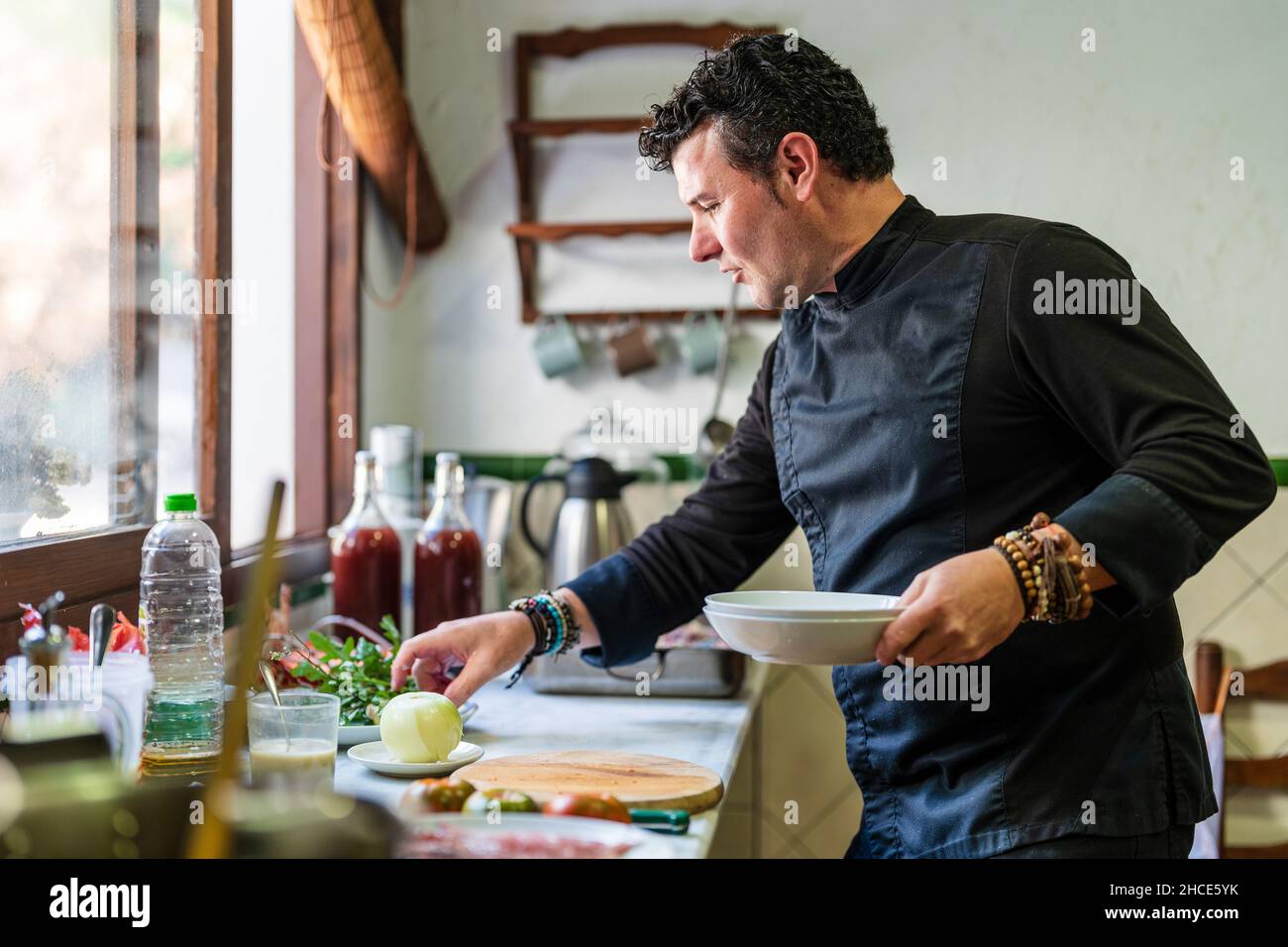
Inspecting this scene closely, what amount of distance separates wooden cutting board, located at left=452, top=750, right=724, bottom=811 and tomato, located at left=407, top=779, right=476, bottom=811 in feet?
0.24

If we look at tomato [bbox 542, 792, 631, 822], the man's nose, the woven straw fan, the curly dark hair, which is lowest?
tomato [bbox 542, 792, 631, 822]

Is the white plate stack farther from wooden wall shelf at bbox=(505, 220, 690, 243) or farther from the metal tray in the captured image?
wooden wall shelf at bbox=(505, 220, 690, 243)

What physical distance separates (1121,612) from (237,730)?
726 millimetres

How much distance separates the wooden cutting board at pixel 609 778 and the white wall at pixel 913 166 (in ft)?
4.31

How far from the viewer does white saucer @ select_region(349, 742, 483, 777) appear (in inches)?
47.4

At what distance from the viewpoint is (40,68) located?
132 cm

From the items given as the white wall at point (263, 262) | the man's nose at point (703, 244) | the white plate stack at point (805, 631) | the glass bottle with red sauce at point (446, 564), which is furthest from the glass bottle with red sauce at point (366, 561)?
the white plate stack at point (805, 631)

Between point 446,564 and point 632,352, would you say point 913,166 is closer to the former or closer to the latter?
point 632,352

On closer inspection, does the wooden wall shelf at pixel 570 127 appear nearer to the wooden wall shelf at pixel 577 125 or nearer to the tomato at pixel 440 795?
the wooden wall shelf at pixel 577 125

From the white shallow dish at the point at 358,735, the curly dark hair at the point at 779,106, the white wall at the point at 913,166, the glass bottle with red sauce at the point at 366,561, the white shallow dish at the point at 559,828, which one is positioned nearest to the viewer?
the white shallow dish at the point at 559,828

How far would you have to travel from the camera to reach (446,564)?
2.00 m

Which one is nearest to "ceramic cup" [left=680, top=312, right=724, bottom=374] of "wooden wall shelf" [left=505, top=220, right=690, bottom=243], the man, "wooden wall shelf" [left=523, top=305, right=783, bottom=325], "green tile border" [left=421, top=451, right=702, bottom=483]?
"wooden wall shelf" [left=523, top=305, right=783, bottom=325]

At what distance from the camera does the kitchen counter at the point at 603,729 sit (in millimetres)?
1197
